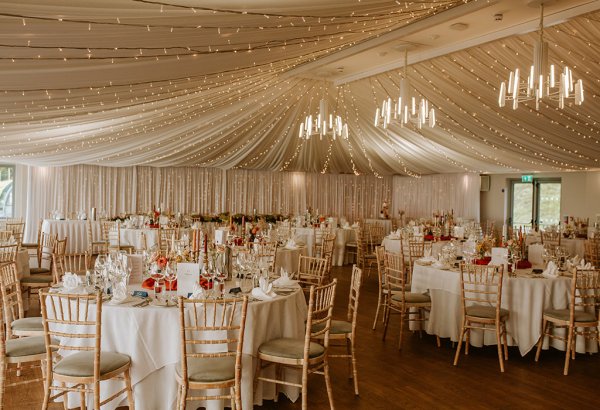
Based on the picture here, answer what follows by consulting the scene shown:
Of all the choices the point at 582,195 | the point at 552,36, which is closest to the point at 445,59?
the point at 552,36

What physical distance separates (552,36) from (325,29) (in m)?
3.01

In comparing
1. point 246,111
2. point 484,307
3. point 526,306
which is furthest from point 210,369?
point 246,111

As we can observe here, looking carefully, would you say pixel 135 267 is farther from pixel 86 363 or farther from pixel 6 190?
pixel 6 190

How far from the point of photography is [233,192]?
17609 mm

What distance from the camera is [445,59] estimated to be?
7.71m

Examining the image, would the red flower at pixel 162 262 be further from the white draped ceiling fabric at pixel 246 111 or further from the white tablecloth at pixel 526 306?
the white tablecloth at pixel 526 306

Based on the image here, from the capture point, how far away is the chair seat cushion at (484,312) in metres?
5.74

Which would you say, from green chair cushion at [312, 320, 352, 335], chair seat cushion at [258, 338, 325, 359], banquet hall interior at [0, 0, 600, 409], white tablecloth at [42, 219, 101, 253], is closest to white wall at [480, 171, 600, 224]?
banquet hall interior at [0, 0, 600, 409]

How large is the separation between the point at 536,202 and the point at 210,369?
15483mm

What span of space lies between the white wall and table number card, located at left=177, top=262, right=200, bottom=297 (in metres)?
13.3

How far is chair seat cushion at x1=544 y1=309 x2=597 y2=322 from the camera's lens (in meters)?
5.68

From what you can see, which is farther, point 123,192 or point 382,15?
point 123,192

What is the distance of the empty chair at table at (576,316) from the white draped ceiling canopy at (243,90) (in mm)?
2744

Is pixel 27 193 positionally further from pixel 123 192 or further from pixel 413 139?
pixel 413 139
